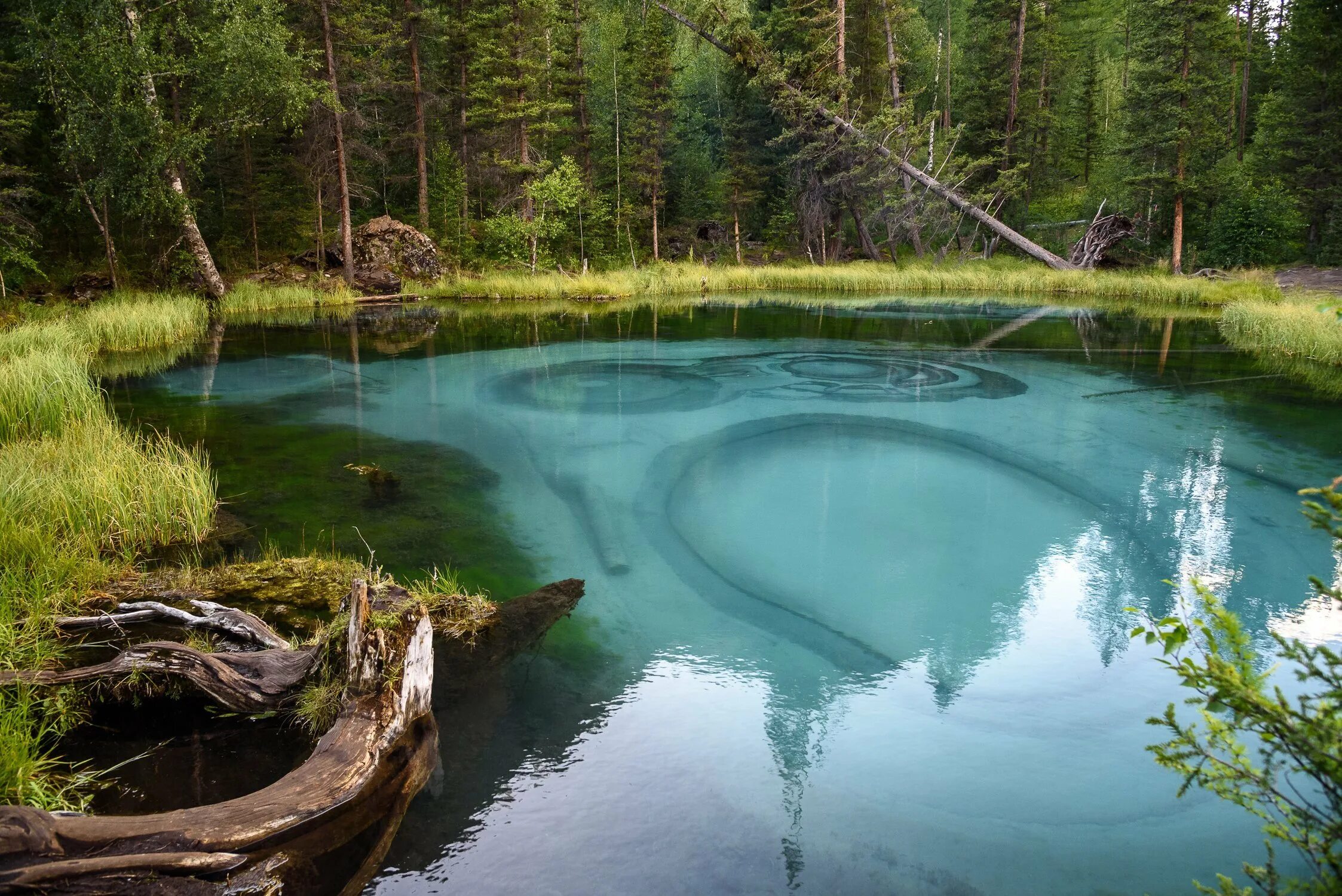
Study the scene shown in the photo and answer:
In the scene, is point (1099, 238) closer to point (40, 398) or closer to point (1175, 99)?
point (1175, 99)

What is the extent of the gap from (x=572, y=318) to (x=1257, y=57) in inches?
1135

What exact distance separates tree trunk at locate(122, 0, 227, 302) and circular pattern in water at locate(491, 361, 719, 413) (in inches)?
390

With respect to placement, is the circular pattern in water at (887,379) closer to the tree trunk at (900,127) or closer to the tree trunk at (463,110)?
the tree trunk at (900,127)

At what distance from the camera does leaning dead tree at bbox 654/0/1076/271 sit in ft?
81.5

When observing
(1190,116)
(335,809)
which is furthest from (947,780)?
(1190,116)

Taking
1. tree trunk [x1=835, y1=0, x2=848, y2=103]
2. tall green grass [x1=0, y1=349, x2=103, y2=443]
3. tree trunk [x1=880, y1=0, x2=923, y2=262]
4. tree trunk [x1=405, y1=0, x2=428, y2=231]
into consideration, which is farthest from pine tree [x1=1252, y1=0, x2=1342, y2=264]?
tall green grass [x1=0, y1=349, x2=103, y2=443]

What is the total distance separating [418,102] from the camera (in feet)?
83.1

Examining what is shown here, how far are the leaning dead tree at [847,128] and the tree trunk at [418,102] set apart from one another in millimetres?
7509

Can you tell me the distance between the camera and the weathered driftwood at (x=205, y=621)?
3.72m

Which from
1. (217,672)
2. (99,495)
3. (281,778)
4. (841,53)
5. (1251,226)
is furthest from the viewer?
(841,53)

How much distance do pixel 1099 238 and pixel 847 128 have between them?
25.9ft

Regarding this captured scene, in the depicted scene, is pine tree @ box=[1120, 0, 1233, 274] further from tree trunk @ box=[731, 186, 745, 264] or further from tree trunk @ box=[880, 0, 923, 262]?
tree trunk @ box=[731, 186, 745, 264]

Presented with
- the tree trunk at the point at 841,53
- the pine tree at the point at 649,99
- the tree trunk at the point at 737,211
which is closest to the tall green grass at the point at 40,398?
the pine tree at the point at 649,99

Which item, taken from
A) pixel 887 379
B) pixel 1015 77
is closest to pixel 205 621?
pixel 887 379
